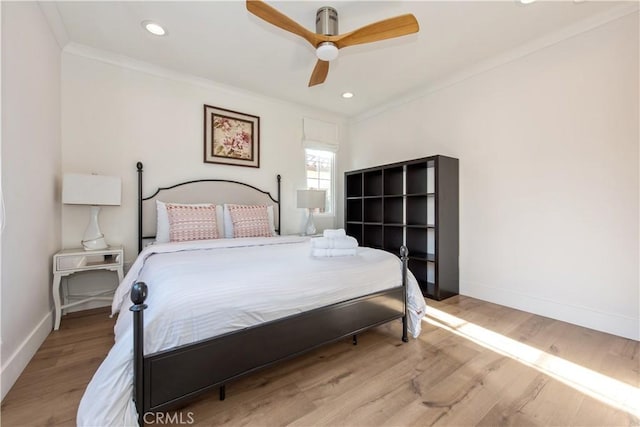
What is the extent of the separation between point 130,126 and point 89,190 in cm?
93

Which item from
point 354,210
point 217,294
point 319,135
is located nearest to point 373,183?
point 354,210

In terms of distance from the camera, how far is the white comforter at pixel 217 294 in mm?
1122

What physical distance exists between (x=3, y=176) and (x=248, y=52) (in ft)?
7.34

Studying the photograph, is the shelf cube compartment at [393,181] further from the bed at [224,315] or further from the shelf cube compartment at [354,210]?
the bed at [224,315]

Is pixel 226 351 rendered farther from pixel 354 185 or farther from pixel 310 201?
pixel 354 185

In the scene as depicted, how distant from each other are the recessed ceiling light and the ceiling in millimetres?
59

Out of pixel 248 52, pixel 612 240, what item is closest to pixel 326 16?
pixel 248 52

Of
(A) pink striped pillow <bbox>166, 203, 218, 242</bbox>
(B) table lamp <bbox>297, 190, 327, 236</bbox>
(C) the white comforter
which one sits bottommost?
(C) the white comforter

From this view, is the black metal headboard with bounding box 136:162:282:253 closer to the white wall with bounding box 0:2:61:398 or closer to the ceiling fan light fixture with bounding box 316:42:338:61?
the white wall with bounding box 0:2:61:398

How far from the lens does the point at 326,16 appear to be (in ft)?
7.24

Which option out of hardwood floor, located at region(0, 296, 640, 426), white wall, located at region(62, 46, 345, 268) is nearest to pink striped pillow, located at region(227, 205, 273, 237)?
white wall, located at region(62, 46, 345, 268)

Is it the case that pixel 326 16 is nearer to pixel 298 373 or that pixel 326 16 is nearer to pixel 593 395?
pixel 298 373

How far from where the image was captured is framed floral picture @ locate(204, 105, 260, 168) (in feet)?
11.6

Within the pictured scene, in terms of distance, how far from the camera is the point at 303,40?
8.54ft
